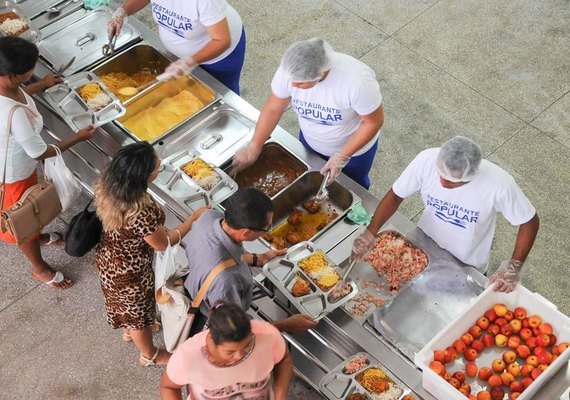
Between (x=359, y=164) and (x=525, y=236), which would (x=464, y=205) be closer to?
(x=525, y=236)

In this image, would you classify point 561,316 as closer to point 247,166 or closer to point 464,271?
point 464,271

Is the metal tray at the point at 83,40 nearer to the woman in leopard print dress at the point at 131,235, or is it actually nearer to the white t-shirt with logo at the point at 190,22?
the white t-shirt with logo at the point at 190,22

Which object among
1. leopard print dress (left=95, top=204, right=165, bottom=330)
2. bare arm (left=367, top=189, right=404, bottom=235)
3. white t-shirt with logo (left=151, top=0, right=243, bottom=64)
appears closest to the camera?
leopard print dress (left=95, top=204, right=165, bottom=330)

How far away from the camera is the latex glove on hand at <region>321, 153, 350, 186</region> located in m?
4.00

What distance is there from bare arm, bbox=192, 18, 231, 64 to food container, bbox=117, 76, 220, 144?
0.52 ft

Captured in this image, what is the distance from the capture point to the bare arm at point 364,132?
3928 millimetres

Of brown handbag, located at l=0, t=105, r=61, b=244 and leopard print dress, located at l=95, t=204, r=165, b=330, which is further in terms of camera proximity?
brown handbag, located at l=0, t=105, r=61, b=244

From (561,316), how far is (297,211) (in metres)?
1.52

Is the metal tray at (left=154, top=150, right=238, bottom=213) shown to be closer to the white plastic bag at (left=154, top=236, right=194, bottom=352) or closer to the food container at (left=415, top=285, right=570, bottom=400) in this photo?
the white plastic bag at (left=154, top=236, right=194, bottom=352)

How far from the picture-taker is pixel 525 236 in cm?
358

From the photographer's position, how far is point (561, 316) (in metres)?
3.35

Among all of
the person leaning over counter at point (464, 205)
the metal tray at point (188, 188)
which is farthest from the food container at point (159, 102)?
the person leaning over counter at point (464, 205)

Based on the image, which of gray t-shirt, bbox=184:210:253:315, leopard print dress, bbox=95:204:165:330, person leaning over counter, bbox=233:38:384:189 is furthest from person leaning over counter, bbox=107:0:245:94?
gray t-shirt, bbox=184:210:253:315

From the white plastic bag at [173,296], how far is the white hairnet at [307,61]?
1068 millimetres
